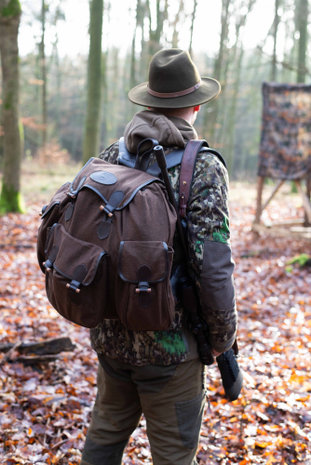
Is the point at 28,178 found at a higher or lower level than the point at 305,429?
lower

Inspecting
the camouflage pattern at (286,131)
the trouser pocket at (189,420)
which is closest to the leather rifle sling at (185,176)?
the trouser pocket at (189,420)

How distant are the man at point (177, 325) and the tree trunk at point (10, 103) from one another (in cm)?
928

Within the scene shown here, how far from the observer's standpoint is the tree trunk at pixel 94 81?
9602 millimetres

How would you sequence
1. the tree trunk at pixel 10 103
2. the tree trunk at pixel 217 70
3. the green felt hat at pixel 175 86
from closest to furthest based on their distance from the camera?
the green felt hat at pixel 175 86 < the tree trunk at pixel 10 103 < the tree trunk at pixel 217 70

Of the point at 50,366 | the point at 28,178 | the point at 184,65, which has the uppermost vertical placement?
the point at 184,65

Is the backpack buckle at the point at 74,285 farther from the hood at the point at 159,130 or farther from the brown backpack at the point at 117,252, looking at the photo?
the hood at the point at 159,130

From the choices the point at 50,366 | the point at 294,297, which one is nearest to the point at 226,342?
the point at 50,366

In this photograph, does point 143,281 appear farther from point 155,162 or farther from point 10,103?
point 10,103

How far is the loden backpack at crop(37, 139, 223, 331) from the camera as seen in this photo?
1.65 meters

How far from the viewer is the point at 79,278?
5.56ft

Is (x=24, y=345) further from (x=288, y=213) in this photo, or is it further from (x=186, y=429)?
(x=288, y=213)

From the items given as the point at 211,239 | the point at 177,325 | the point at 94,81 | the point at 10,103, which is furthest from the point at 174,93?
the point at 10,103

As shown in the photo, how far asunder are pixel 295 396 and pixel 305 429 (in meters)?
0.45

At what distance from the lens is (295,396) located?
11.8 feet
